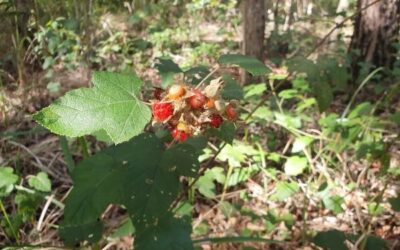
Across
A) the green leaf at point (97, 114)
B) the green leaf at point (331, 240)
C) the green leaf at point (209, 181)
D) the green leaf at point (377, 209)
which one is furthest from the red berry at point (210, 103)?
the green leaf at point (377, 209)

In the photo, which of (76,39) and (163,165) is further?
(76,39)

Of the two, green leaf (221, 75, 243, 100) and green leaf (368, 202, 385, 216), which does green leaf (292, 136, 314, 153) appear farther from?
green leaf (221, 75, 243, 100)

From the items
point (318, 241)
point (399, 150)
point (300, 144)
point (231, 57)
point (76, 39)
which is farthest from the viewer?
point (76, 39)

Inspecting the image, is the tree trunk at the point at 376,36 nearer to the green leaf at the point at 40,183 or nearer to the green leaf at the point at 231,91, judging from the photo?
the green leaf at the point at 231,91

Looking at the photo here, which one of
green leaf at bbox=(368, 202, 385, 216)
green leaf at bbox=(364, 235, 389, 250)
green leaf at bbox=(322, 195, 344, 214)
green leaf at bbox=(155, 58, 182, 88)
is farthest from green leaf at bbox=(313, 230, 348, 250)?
green leaf at bbox=(155, 58, 182, 88)

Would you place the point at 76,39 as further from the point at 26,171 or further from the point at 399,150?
the point at 399,150

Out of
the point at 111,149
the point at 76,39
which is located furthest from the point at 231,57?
the point at 76,39
